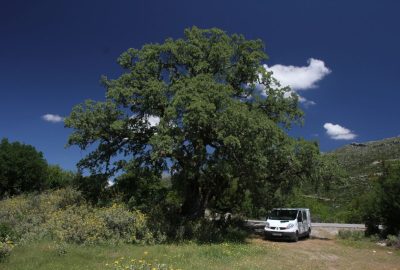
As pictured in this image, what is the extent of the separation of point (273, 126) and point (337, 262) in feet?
22.9

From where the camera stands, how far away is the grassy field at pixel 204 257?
48.1 ft

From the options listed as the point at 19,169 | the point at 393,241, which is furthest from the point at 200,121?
the point at 19,169

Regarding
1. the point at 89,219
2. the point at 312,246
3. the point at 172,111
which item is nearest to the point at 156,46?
the point at 172,111

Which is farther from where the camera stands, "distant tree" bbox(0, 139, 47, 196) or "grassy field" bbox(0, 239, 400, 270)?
"distant tree" bbox(0, 139, 47, 196)

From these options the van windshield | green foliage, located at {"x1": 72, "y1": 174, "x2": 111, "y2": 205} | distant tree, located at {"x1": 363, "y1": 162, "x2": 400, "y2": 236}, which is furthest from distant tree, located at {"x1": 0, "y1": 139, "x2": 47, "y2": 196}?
distant tree, located at {"x1": 363, "y1": 162, "x2": 400, "y2": 236}

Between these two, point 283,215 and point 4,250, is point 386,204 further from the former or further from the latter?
point 4,250

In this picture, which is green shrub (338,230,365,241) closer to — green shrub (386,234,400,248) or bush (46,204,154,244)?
green shrub (386,234,400,248)

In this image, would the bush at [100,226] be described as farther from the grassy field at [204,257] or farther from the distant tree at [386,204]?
the distant tree at [386,204]

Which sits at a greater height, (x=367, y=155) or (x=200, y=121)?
(x=367, y=155)

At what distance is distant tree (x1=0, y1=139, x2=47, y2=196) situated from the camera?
135 feet

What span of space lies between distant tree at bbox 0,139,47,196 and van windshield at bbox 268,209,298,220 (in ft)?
80.0

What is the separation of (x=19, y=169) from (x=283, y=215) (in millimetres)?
26734

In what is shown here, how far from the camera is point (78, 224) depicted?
19484mm

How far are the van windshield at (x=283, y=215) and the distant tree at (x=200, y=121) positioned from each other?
1.62 metres
